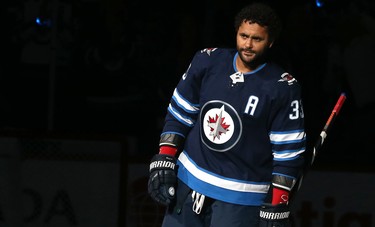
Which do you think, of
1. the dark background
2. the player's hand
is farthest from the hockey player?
the dark background

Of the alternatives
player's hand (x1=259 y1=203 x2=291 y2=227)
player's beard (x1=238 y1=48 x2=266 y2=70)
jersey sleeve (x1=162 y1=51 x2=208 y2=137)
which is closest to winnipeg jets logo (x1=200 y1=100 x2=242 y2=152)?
jersey sleeve (x1=162 y1=51 x2=208 y2=137)

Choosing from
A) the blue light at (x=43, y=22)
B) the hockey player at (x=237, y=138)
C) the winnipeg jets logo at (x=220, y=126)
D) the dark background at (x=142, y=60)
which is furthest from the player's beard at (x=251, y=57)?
the blue light at (x=43, y=22)

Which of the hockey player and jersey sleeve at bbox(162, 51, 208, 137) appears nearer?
the hockey player

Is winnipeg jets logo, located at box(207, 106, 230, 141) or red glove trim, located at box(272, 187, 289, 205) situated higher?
winnipeg jets logo, located at box(207, 106, 230, 141)

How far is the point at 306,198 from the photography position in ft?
24.3

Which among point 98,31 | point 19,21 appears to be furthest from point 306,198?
point 19,21

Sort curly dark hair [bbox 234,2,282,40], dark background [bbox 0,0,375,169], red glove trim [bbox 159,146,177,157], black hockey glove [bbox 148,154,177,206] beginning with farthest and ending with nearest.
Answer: dark background [bbox 0,0,375,169], red glove trim [bbox 159,146,177,157], black hockey glove [bbox 148,154,177,206], curly dark hair [bbox 234,2,282,40]

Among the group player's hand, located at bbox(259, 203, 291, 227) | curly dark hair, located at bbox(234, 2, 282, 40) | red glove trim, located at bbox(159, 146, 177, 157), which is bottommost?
player's hand, located at bbox(259, 203, 291, 227)

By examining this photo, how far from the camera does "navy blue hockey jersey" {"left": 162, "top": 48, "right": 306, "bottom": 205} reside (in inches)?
190

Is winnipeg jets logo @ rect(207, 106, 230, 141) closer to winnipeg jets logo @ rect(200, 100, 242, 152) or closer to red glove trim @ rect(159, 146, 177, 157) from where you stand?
winnipeg jets logo @ rect(200, 100, 242, 152)

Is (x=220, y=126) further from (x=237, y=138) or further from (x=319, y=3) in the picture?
(x=319, y=3)

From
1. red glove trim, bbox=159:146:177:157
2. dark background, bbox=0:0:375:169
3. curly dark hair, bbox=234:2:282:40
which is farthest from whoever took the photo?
dark background, bbox=0:0:375:169

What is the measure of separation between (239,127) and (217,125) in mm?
116

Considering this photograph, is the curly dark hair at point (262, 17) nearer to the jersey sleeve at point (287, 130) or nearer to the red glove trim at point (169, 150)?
the jersey sleeve at point (287, 130)
